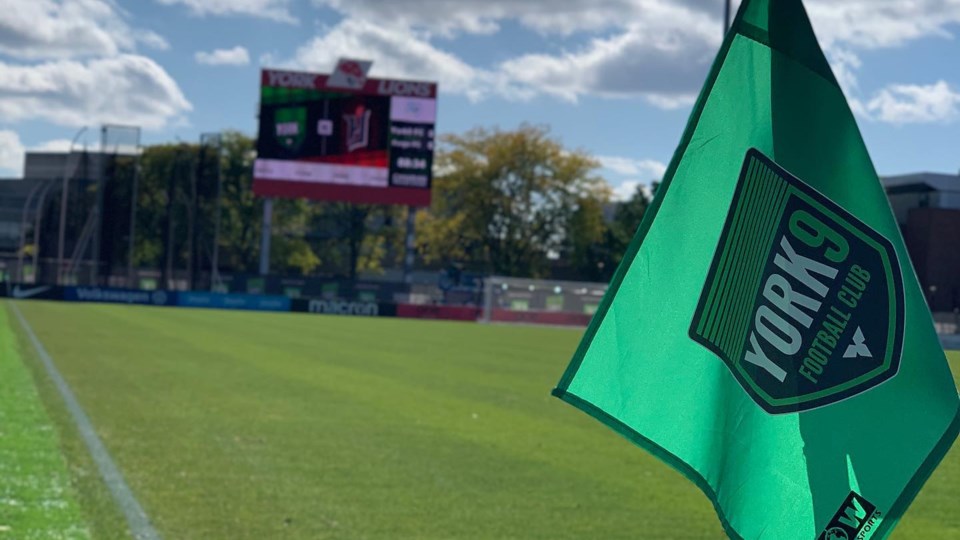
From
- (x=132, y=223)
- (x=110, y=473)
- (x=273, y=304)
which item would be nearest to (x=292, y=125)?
(x=132, y=223)

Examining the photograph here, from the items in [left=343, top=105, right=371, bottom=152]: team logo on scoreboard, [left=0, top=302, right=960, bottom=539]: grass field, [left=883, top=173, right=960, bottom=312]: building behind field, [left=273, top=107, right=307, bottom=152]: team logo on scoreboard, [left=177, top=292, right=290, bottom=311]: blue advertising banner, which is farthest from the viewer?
[left=177, top=292, right=290, bottom=311]: blue advertising banner

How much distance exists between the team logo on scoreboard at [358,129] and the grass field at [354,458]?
111 feet

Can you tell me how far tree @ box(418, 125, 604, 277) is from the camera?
252 ft

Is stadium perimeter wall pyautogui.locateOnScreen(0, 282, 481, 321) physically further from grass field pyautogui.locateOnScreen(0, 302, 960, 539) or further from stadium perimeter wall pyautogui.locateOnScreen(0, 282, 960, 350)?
grass field pyautogui.locateOnScreen(0, 302, 960, 539)

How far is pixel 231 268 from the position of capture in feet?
271

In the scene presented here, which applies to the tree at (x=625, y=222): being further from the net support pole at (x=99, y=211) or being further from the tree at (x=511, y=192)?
the net support pole at (x=99, y=211)

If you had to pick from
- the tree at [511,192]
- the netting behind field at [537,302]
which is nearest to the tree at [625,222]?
the tree at [511,192]

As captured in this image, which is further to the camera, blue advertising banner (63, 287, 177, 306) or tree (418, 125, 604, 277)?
tree (418, 125, 604, 277)

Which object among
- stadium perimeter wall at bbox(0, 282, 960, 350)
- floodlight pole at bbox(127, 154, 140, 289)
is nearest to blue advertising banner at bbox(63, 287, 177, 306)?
stadium perimeter wall at bbox(0, 282, 960, 350)

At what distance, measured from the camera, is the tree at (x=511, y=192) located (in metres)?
76.9

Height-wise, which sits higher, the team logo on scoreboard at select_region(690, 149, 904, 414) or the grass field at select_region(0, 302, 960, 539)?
the team logo on scoreboard at select_region(690, 149, 904, 414)

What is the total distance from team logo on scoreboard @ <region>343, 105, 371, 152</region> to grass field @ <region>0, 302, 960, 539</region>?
34.0 meters

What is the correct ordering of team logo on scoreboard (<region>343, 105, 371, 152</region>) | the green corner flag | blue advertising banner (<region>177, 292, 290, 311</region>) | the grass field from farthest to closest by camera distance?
blue advertising banner (<region>177, 292, 290, 311</region>)
team logo on scoreboard (<region>343, 105, 371, 152</region>)
the grass field
the green corner flag

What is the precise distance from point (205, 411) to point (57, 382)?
3802 mm
